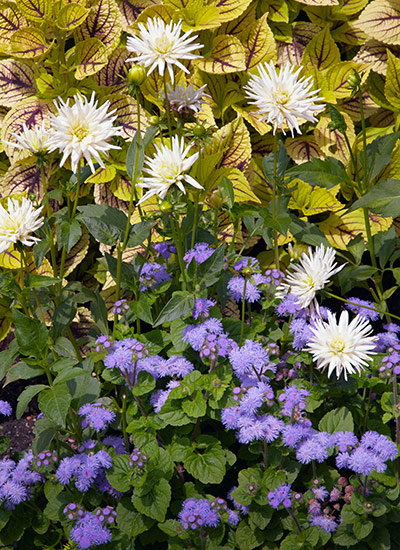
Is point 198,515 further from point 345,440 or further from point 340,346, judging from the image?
point 340,346

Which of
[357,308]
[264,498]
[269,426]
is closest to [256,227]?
[357,308]

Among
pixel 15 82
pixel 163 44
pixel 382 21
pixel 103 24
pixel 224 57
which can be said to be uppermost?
pixel 382 21

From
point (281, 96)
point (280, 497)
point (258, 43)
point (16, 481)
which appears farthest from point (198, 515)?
point (258, 43)

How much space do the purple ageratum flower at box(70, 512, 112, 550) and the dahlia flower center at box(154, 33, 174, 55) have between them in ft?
3.64

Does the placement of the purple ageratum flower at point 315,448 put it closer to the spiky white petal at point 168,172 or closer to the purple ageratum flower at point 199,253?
the purple ageratum flower at point 199,253

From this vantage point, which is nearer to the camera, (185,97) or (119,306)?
(185,97)

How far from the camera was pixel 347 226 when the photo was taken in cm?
226

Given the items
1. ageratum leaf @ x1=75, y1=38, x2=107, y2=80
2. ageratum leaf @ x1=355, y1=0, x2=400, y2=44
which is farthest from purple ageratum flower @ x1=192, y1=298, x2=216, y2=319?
ageratum leaf @ x1=355, y1=0, x2=400, y2=44

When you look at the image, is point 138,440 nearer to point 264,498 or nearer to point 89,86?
point 264,498

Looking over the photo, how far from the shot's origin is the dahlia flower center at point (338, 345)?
1.50 meters

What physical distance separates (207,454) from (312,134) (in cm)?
132

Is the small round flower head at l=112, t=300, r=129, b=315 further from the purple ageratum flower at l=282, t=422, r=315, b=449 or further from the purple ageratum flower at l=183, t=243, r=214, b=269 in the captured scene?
the purple ageratum flower at l=282, t=422, r=315, b=449

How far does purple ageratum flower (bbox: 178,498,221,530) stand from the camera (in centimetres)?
144

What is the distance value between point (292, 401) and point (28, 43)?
142cm
